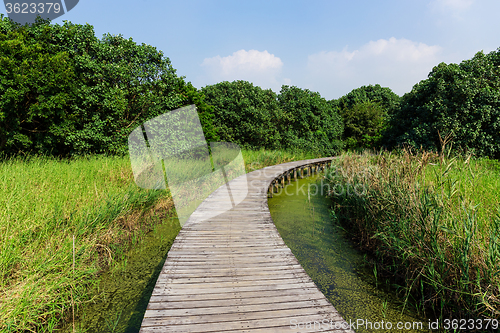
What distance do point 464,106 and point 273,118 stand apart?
1351 cm

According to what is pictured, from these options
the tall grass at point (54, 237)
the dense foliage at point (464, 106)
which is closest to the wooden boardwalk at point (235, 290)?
the tall grass at point (54, 237)

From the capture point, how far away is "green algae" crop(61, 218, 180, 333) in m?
2.83

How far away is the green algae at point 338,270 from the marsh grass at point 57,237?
3.41 m

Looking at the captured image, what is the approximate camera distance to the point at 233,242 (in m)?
3.90

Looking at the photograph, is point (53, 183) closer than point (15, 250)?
No

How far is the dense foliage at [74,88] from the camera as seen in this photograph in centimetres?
916

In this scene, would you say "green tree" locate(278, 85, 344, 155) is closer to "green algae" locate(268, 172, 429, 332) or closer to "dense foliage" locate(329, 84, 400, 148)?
"dense foliage" locate(329, 84, 400, 148)

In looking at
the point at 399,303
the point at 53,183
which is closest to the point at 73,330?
the point at 53,183

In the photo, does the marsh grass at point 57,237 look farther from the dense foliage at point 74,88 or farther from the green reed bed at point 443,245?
the dense foliage at point 74,88

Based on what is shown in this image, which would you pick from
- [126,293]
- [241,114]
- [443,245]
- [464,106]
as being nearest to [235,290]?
[126,293]

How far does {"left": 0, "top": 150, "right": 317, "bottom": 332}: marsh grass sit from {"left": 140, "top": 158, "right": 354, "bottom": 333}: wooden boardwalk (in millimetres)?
1239

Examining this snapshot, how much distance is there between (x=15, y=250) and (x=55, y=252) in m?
0.44

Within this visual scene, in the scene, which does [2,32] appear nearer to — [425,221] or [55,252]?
[55,252]

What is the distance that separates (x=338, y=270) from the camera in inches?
165
